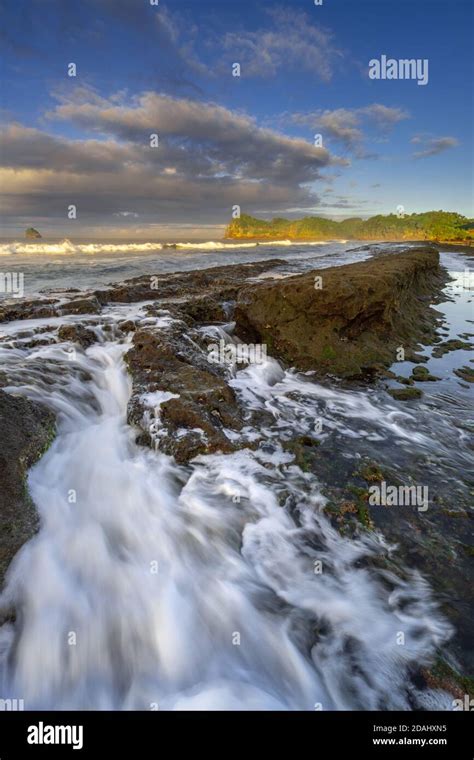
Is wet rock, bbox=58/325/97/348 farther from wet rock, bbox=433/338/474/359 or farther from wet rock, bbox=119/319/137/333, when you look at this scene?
wet rock, bbox=433/338/474/359

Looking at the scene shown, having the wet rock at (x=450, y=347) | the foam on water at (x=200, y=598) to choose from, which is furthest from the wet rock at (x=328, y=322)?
the foam on water at (x=200, y=598)

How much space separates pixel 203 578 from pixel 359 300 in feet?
27.7

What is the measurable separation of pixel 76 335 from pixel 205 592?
7757mm

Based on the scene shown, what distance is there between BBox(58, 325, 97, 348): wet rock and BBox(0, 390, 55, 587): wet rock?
3.99m

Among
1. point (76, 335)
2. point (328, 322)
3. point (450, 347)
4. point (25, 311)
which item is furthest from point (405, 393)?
point (25, 311)

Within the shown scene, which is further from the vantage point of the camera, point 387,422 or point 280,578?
point 387,422

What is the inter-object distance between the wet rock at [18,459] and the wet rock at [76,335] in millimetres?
3987

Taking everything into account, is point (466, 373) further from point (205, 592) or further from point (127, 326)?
point (127, 326)

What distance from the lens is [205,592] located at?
12.9 ft

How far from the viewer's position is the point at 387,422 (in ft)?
23.1

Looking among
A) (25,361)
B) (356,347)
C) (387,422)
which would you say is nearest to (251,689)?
(387,422)

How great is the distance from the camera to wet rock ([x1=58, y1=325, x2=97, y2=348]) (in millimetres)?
9602

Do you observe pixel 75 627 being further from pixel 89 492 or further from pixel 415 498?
pixel 415 498

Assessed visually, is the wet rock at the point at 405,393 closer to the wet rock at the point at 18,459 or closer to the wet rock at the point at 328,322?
the wet rock at the point at 328,322
